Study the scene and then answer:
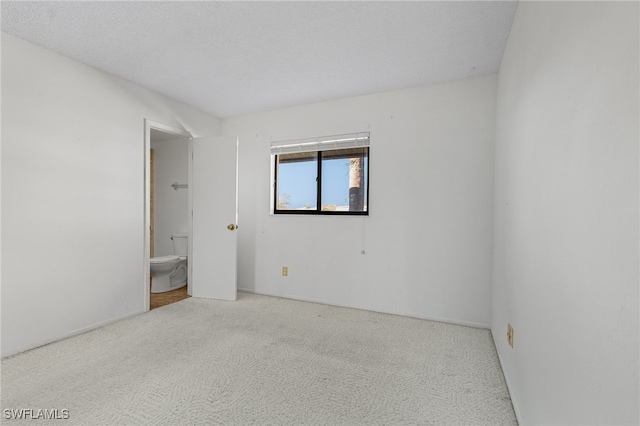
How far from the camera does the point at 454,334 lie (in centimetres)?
275

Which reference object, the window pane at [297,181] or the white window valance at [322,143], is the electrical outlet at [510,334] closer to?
the white window valance at [322,143]

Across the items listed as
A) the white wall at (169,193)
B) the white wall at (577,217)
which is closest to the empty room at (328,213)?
the white wall at (577,217)

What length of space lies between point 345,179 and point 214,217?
1685 mm

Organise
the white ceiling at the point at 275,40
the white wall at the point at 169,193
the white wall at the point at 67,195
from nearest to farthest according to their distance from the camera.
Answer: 1. the white ceiling at the point at 275,40
2. the white wall at the point at 67,195
3. the white wall at the point at 169,193

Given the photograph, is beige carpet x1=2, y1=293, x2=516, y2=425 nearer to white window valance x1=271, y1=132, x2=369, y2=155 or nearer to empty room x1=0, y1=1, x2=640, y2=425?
empty room x1=0, y1=1, x2=640, y2=425

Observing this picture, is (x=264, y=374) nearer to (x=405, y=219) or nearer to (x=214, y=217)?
(x=405, y=219)

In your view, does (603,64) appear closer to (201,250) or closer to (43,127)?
(43,127)

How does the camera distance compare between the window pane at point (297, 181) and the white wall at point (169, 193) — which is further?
the white wall at point (169, 193)

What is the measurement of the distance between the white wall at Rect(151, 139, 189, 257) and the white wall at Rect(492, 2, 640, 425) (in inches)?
181

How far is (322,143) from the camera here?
3.68m

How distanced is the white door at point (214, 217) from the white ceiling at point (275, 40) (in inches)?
32.5

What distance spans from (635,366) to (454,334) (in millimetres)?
2331

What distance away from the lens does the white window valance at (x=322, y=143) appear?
3.47 metres

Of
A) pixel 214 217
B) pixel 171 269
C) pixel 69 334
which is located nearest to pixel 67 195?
pixel 69 334
